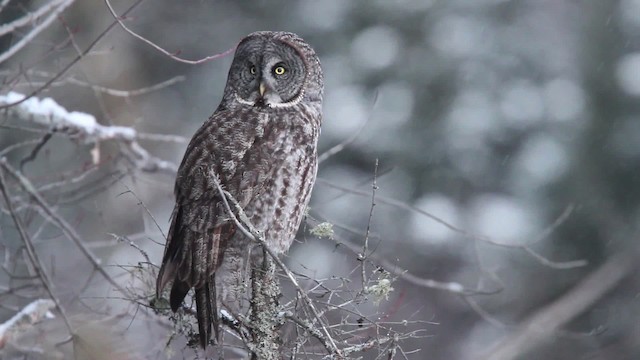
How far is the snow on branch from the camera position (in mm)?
6957

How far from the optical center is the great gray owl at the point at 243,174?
5.27 metres

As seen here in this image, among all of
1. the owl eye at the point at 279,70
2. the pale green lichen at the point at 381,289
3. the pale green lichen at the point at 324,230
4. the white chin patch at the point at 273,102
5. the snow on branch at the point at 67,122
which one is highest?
the owl eye at the point at 279,70

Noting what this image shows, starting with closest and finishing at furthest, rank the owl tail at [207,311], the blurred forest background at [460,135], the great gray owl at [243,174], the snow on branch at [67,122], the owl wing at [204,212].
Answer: the owl tail at [207,311] < the owl wing at [204,212] < the great gray owl at [243,174] < the snow on branch at [67,122] < the blurred forest background at [460,135]

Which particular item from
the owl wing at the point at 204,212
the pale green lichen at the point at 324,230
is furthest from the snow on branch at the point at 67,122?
the pale green lichen at the point at 324,230

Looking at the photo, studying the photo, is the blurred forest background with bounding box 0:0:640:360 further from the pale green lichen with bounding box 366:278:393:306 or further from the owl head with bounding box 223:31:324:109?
the pale green lichen with bounding box 366:278:393:306

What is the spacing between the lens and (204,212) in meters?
5.42

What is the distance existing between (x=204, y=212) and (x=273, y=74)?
3.48ft

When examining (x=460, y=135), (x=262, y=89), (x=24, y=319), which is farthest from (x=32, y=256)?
(x=460, y=135)

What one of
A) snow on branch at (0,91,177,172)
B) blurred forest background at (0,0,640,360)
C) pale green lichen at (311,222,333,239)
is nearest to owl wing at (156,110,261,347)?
pale green lichen at (311,222,333,239)

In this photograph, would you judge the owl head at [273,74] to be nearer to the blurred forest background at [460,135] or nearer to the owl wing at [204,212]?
the owl wing at [204,212]

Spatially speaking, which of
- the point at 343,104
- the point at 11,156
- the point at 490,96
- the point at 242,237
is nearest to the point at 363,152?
the point at 343,104

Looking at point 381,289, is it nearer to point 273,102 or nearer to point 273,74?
point 273,102

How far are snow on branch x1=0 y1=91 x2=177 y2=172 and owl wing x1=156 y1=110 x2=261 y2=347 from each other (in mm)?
1505

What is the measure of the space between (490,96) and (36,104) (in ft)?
38.6
